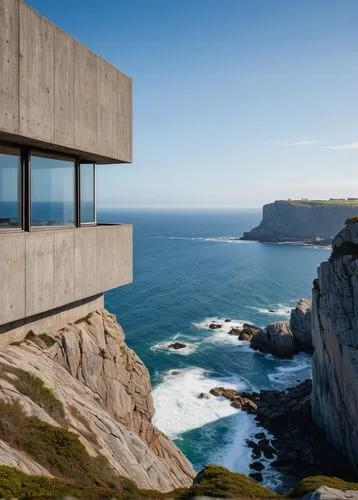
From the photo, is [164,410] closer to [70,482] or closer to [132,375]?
[132,375]

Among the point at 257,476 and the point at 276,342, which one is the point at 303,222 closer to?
the point at 276,342

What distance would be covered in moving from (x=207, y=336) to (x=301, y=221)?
4635 inches

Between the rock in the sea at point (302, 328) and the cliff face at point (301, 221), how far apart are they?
356 ft

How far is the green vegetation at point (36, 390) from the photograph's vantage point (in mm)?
10352

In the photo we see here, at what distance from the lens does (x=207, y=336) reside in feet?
182

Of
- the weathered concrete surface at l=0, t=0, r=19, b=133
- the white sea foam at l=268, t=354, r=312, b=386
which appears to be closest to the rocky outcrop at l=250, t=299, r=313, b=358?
the white sea foam at l=268, t=354, r=312, b=386

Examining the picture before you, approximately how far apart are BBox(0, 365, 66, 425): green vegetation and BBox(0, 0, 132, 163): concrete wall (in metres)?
5.90

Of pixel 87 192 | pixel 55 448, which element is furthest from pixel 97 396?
pixel 87 192

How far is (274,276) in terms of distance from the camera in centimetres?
9394

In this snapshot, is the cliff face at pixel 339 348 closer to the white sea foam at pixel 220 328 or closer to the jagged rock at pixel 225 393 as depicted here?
the jagged rock at pixel 225 393

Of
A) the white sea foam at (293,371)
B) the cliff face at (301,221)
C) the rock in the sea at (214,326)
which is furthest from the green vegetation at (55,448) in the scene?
the cliff face at (301,221)

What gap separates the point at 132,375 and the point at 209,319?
46254 mm

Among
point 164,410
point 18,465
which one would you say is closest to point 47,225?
point 18,465

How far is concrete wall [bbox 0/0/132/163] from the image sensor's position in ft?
35.7
